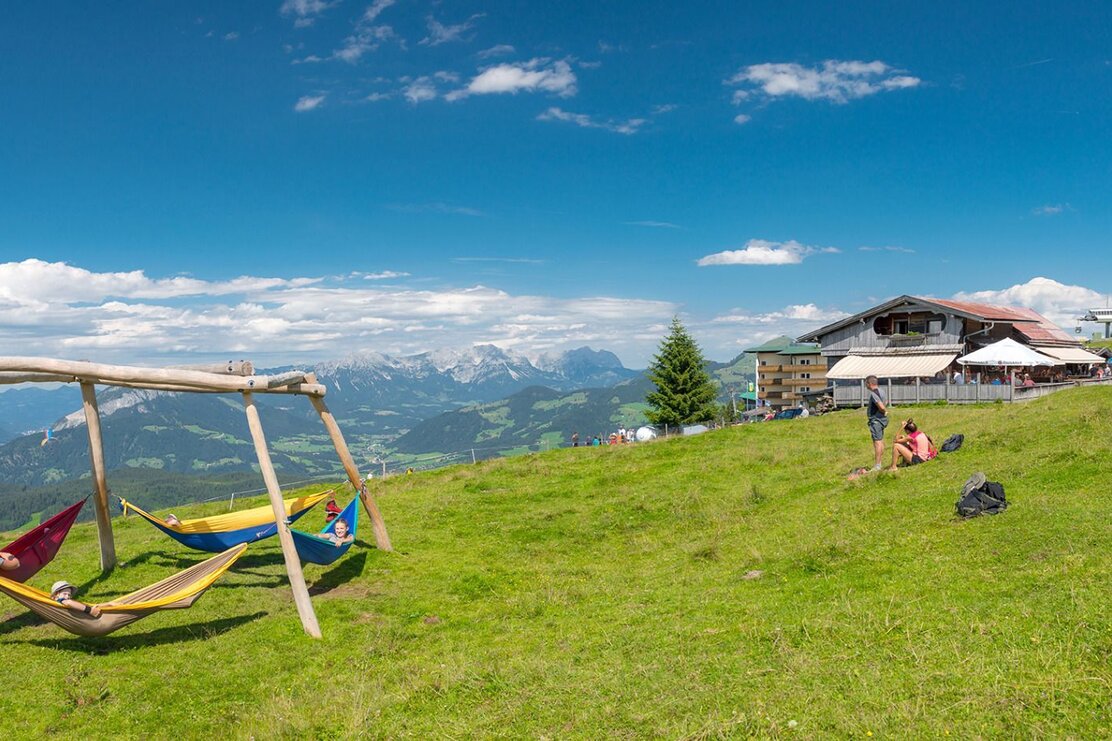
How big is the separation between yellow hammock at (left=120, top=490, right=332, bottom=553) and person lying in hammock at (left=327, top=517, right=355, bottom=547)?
55.3 inches

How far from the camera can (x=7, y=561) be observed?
11969 millimetres

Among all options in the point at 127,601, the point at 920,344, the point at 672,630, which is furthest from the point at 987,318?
the point at 127,601

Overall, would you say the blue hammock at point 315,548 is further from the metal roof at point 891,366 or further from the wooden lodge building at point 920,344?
the metal roof at point 891,366

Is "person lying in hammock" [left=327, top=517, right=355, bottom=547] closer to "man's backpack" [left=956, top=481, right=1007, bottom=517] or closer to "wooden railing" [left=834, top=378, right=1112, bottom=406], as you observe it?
"man's backpack" [left=956, top=481, right=1007, bottom=517]

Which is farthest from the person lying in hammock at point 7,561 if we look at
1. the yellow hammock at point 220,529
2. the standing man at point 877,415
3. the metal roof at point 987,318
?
the metal roof at point 987,318

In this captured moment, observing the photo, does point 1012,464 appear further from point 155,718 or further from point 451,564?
point 155,718

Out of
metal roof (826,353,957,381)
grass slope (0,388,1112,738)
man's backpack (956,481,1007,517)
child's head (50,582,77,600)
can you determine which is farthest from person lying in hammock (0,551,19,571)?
metal roof (826,353,957,381)

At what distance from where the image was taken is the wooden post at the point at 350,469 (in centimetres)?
1546

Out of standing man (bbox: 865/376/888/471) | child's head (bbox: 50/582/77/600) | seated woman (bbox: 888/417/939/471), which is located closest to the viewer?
child's head (bbox: 50/582/77/600)

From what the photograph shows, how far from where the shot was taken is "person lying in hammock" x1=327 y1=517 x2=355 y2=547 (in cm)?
1466

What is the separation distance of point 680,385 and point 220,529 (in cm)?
4284

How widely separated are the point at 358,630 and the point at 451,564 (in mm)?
4330

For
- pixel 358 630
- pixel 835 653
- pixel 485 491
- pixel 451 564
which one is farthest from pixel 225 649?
pixel 485 491

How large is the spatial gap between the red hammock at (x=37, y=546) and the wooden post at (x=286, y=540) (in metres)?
3.99
